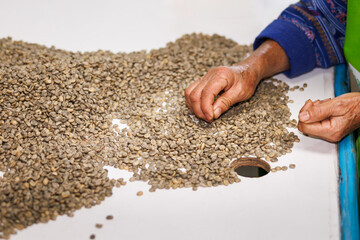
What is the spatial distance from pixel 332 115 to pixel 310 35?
1.80 ft

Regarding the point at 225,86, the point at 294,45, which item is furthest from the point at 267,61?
the point at 225,86

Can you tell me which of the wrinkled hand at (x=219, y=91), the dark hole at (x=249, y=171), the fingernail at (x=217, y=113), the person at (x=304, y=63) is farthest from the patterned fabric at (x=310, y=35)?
the dark hole at (x=249, y=171)

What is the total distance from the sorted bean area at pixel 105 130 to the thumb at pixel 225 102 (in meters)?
0.06

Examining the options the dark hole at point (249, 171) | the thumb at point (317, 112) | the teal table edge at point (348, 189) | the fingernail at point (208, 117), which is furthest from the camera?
the dark hole at point (249, 171)

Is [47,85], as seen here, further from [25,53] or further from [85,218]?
[85,218]

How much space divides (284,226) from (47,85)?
1.09 meters

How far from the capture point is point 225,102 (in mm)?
1696

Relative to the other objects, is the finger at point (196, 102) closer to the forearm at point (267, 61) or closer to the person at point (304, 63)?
the person at point (304, 63)

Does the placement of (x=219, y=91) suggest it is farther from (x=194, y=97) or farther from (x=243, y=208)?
(x=243, y=208)

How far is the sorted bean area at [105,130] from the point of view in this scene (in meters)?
1.42

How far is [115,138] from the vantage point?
5.35 ft

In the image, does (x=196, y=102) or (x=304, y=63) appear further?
(x=304, y=63)

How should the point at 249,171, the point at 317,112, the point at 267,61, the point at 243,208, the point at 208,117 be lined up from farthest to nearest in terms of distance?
the point at 249,171 → the point at 267,61 → the point at 208,117 → the point at 317,112 → the point at 243,208

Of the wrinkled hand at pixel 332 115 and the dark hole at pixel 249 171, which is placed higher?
the dark hole at pixel 249 171
